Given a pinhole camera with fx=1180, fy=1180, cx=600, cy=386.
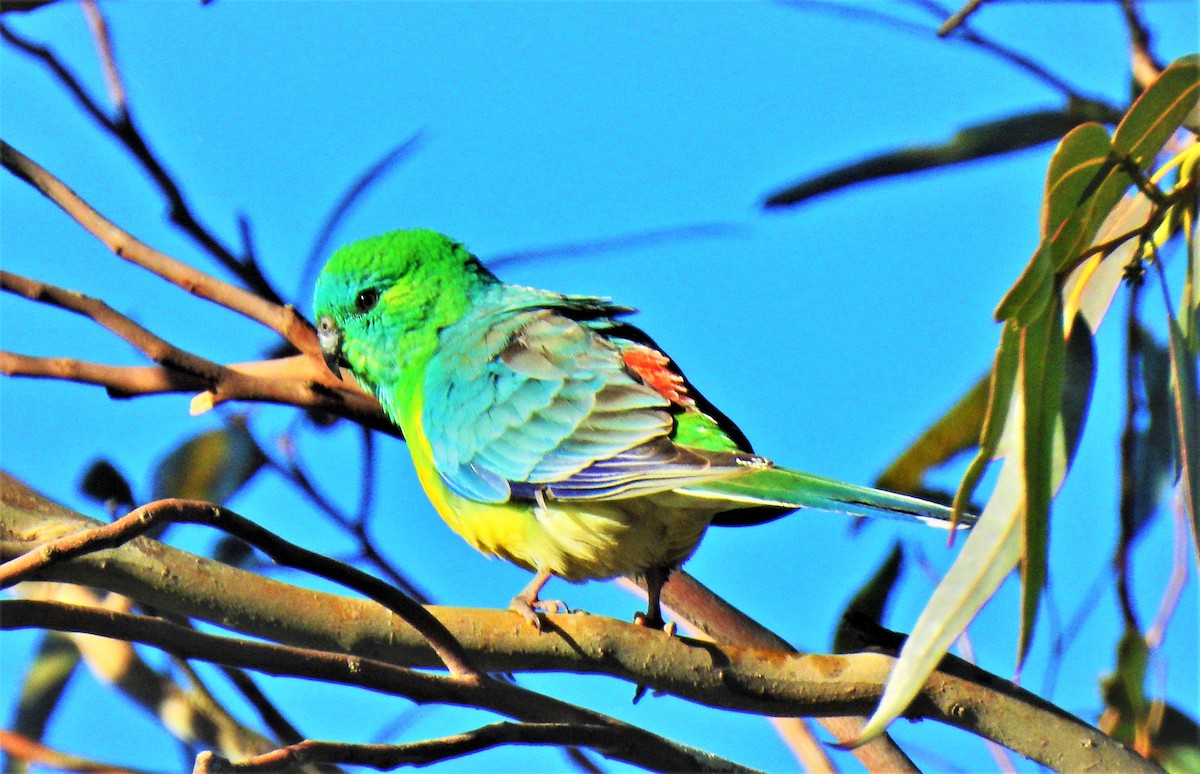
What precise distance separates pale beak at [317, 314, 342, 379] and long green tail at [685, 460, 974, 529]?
1.16 m

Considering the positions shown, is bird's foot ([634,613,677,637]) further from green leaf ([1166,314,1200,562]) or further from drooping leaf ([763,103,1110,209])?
green leaf ([1166,314,1200,562])

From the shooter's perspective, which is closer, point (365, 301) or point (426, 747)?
point (426, 747)

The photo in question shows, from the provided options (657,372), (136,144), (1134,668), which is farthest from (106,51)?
(1134,668)

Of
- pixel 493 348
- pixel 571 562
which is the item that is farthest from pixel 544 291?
pixel 571 562

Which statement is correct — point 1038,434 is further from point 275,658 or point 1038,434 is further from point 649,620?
point 649,620

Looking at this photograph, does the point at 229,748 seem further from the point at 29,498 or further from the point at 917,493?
→ the point at 917,493

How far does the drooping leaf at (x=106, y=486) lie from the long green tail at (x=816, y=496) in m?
1.29

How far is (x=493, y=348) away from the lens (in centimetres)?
267

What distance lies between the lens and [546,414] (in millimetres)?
2502

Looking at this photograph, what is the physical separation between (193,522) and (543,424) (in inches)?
49.7

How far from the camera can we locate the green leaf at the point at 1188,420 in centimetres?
145

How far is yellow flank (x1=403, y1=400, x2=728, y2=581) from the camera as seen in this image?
2299 millimetres

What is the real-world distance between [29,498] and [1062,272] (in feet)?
4.51

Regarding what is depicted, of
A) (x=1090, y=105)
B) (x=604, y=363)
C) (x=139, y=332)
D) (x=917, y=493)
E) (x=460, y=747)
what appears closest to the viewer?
(x=460, y=747)
